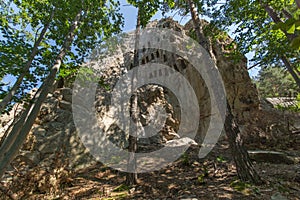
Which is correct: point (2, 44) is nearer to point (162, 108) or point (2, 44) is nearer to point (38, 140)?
point (38, 140)

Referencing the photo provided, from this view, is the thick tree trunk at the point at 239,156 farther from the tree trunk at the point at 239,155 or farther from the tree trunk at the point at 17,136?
the tree trunk at the point at 17,136

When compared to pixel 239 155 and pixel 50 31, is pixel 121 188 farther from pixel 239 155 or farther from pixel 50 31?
pixel 50 31

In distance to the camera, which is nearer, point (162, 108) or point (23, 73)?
point (23, 73)

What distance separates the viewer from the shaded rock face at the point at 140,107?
25.6 ft

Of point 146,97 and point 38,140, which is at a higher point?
point 146,97

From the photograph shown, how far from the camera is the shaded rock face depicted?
25.6 feet

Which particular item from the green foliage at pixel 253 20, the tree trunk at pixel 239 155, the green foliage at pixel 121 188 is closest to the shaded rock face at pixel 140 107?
the green foliage at pixel 253 20

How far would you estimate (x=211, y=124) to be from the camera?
12625 millimetres

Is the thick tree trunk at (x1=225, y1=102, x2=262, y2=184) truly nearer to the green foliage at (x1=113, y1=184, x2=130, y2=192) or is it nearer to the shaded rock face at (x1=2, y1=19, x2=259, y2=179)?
the green foliage at (x1=113, y1=184, x2=130, y2=192)

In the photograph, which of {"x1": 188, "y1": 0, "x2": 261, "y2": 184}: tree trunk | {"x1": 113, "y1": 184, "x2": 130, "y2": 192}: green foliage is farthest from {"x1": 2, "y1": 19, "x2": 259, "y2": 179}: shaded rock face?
{"x1": 188, "y1": 0, "x2": 261, "y2": 184}: tree trunk

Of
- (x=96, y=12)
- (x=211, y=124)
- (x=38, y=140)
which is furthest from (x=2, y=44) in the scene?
(x=211, y=124)

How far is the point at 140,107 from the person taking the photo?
1216cm

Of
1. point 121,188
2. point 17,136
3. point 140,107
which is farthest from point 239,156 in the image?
point 140,107

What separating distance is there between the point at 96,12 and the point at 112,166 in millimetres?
6923
